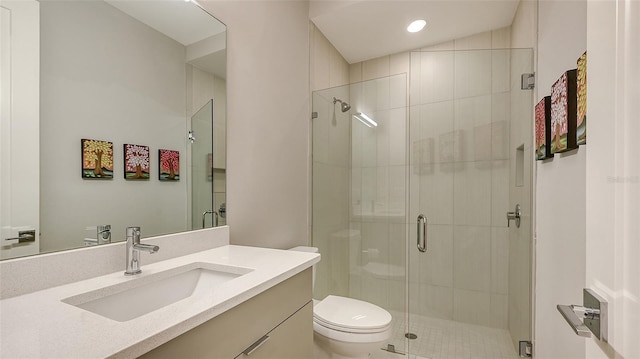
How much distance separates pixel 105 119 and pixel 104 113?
0.02 m

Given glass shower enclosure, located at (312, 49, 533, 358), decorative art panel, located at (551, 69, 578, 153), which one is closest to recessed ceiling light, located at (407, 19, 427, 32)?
glass shower enclosure, located at (312, 49, 533, 358)

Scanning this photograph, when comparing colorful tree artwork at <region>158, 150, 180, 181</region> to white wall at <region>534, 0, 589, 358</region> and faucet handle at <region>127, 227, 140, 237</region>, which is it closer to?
faucet handle at <region>127, 227, 140, 237</region>

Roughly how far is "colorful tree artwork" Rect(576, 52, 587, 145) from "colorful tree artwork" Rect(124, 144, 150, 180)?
1552 mm

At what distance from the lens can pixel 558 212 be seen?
1355 millimetres

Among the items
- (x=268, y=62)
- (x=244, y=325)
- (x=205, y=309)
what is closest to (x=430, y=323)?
(x=244, y=325)

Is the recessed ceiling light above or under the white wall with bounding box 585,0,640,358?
above

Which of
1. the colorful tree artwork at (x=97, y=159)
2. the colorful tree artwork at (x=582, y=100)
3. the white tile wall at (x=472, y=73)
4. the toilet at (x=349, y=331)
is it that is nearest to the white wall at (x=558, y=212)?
the colorful tree artwork at (x=582, y=100)

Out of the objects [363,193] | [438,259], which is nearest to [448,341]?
[438,259]

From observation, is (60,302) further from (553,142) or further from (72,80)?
(553,142)

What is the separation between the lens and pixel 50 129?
0.86m

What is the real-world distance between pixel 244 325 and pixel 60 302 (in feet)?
1.44

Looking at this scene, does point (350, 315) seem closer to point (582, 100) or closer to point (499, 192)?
point (499, 192)

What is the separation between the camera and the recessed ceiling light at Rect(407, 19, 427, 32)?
2.34 meters

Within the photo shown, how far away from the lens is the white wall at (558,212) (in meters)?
1.10
